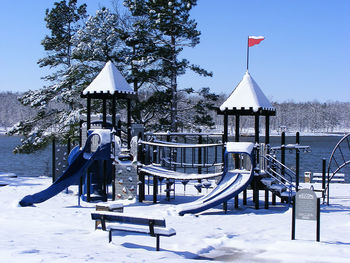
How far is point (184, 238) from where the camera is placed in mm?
9195

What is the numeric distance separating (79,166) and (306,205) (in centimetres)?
806

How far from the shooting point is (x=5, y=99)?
183625 millimetres

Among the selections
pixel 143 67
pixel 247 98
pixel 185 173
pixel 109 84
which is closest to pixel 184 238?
pixel 185 173

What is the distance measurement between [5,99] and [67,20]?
16567 cm

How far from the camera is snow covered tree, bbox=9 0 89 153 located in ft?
86.8

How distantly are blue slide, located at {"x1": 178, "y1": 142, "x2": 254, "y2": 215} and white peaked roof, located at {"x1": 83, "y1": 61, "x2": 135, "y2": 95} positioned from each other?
4531mm

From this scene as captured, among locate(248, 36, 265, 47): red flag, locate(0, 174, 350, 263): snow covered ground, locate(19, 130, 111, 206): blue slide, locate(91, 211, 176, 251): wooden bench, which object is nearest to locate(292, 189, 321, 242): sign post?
locate(0, 174, 350, 263): snow covered ground

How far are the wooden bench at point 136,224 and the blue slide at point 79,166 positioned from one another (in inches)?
213

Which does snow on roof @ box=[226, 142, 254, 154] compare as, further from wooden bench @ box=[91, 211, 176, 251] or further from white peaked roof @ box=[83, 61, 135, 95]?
wooden bench @ box=[91, 211, 176, 251]

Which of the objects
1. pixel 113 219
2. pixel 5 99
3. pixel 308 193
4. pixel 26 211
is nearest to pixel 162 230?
pixel 113 219

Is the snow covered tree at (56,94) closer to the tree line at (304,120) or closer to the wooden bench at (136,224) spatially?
the wooden bench at (136,224)

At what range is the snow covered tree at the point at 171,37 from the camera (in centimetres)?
2492

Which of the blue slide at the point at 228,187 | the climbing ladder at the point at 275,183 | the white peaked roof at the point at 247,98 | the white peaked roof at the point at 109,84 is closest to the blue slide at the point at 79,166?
the white peaked roof at the point at 109,84

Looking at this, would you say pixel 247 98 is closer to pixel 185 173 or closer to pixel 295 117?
pixel 185 173
